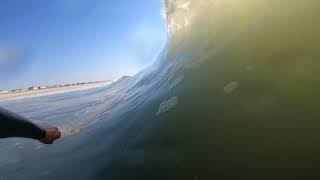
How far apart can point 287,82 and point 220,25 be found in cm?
400

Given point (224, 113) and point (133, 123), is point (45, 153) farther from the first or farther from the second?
point (224, 113)

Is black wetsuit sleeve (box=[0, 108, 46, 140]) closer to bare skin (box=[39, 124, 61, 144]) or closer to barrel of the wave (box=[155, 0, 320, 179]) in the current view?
bare skin (box=[39, 124, 61, 144])

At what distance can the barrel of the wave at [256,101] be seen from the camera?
427 cm

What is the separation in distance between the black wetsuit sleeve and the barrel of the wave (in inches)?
83.0

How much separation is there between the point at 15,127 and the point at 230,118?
10.9ft

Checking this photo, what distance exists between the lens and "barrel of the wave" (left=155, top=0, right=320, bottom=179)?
14.0 ft

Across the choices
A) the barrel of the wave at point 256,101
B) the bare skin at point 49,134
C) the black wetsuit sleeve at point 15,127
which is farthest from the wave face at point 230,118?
the black wetsuit sleeve at point 15,127

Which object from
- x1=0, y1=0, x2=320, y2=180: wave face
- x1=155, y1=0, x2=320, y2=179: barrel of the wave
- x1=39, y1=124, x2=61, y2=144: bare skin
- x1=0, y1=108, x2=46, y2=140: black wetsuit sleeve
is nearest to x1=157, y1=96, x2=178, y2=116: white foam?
x1=0, y1=0, x2=320, y2=180: wave face

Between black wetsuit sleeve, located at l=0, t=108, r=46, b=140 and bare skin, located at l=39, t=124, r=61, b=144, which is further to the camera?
bare skin, located at l=39, t=124, r=61, b=144

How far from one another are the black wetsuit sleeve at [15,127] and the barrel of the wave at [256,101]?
211 cm

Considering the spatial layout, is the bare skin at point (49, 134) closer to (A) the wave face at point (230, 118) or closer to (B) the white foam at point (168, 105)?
(A) the wave face at point (230, 118)

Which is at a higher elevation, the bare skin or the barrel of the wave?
the bare skin

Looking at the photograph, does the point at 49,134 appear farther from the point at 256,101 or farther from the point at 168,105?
the point at 256,101

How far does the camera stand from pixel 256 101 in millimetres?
5180
